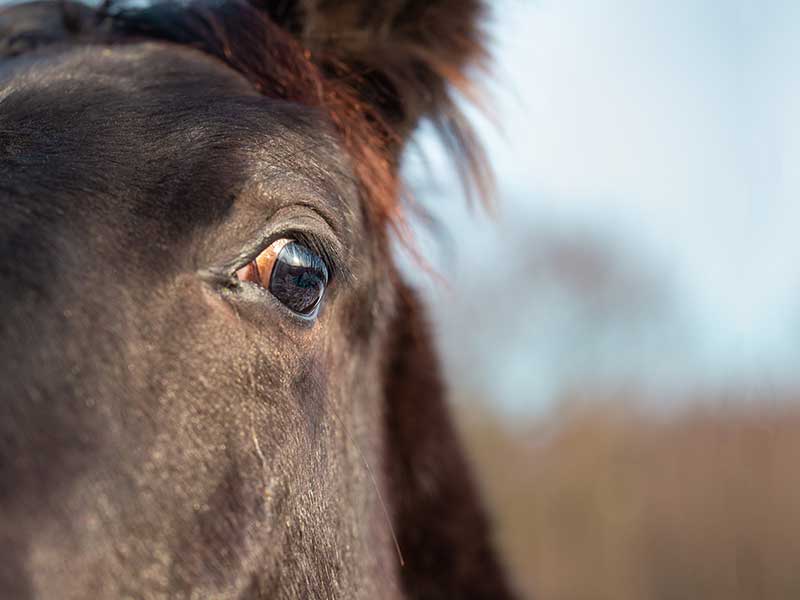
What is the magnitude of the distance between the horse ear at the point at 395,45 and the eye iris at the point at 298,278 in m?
0.94

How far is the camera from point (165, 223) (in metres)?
1.71

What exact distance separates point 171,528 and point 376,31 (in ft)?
6.15

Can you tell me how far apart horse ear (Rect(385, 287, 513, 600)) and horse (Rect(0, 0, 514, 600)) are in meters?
0.14

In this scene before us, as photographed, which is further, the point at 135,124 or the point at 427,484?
the point at 427,484

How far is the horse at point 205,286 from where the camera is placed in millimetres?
1438

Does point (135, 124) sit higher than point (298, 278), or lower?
higher

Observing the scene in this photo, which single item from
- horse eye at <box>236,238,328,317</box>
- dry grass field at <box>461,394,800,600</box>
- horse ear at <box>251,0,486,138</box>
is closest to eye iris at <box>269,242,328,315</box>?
horse eye at <box>236,238,328,317</box>

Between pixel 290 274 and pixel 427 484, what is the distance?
4.83ft

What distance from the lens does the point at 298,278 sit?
6.38 feet

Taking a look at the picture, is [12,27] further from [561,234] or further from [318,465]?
[561,234]

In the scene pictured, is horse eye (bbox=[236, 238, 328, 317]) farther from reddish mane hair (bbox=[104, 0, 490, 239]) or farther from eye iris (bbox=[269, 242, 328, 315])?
reddish mane hair (bbox=[104, 0, 490, 239])

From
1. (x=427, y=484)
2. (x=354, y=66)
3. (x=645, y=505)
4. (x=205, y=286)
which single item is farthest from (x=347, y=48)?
(x=645, y=505)

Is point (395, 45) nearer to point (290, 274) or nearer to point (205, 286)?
point (290, 274)

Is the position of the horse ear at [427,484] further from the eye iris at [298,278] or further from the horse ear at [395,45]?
the eye iris at [298,278]
